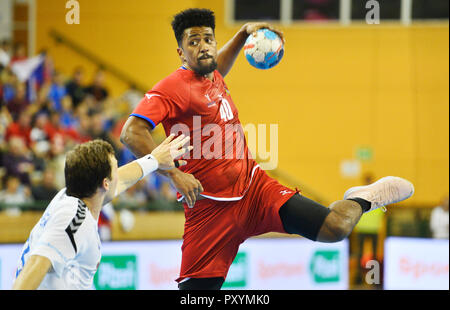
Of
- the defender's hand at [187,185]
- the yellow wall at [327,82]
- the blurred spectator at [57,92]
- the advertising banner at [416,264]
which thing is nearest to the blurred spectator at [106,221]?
the blurred spectator at [57,92]

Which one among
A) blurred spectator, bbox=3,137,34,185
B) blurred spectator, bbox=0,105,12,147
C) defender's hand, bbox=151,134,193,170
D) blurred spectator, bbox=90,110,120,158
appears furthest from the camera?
blurred spectator, bbox=90,110,120,158

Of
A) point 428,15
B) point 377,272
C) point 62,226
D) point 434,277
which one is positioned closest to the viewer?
point 62,226

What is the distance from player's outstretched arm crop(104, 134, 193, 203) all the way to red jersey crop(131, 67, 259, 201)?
9.2 inches

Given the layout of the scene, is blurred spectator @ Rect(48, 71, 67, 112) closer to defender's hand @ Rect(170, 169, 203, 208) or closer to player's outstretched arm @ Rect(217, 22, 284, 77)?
player's outstretched arm @ Rect(217, 22, 284, 77)

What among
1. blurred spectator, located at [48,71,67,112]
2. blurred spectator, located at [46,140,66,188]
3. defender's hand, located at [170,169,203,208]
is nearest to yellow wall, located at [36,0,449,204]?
blurred spectator, located at [48,71,67,112]

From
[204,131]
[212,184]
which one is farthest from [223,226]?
[204,131]

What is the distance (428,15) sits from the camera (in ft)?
54.4

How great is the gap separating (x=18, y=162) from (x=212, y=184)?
612 centimetres

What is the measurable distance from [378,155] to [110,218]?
360 inches

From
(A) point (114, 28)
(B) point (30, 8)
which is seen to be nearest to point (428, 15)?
(A) point (114, 28)

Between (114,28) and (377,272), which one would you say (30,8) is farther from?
(377,272)

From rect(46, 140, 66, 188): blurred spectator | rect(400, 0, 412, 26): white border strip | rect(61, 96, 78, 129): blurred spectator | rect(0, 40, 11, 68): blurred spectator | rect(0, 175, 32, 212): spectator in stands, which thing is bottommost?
rect(0, 175, 32, 212): spectator in stands

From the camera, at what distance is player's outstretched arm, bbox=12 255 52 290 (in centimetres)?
303

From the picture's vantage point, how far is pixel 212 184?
4.68m
